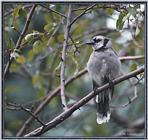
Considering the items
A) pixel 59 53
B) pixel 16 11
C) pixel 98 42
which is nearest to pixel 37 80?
pixel 59 53

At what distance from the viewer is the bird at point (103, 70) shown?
2.80m

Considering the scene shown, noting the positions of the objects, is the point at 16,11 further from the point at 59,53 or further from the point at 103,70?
the point at 103,70

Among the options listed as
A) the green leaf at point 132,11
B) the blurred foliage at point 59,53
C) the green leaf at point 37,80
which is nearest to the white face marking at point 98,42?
the blurred foliage at point 59,53

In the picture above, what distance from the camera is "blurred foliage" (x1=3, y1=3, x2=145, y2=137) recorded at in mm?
2736

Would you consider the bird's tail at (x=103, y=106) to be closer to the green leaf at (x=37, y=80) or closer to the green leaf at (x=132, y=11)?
the green leaf at (x=132, y=11)

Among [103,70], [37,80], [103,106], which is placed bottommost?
[103,106]

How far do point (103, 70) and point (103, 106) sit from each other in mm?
189

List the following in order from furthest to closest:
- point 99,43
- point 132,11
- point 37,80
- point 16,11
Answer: point 37,80 → point 99,43 → point 16,11 → point 132,11

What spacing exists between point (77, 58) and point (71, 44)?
0.17 meters

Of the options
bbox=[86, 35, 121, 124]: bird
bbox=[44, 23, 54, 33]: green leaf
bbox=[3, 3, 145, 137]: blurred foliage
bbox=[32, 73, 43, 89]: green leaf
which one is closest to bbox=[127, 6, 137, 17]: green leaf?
bbox=[3, 3, 145, 137]: blurred foliage

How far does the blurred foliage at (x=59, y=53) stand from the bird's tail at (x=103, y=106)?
0.19 meters

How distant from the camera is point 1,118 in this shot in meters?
2.49

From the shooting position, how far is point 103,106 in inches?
113

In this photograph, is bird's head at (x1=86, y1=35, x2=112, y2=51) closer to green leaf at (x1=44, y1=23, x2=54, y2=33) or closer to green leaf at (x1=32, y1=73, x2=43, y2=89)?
green leaf at (x1=44, y1=23, x2=54, y2=33)
